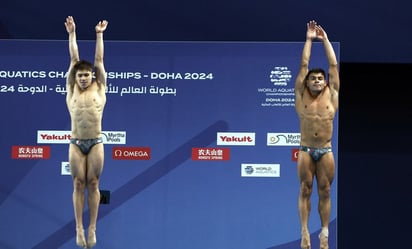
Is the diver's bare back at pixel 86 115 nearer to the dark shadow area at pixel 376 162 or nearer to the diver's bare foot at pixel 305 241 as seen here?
the diver's bare foot at pixel 305 241

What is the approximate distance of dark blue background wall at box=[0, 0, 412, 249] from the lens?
1003 cm

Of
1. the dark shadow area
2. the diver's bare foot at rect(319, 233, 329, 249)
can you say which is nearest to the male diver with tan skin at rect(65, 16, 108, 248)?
the diver's bare foot at rect(319, 233, 329, 249)

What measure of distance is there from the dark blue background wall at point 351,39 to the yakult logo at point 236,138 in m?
1.40

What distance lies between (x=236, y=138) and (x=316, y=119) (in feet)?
9.38

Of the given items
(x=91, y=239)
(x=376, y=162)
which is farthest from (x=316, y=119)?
(x=376, y=162)

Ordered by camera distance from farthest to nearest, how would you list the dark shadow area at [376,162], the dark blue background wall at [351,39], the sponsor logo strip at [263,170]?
1. the dark shadow area at [376,162]
2. the dark blue background wall at [351,39]
3. the sponsor logo strip at [263,170]

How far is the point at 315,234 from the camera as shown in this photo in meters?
9.62

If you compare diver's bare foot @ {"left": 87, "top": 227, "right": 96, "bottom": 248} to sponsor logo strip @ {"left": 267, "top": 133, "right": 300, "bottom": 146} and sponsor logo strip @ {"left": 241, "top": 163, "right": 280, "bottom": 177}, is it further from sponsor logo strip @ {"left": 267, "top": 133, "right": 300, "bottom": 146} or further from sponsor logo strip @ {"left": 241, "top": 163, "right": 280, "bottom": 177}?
sponsor logo strip @ {"left": 267, "top": 133, "right": 300, "bottom": 146}

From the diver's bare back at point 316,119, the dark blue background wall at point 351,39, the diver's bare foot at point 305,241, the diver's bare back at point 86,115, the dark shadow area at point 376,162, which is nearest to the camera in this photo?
the diver's bare back at point 86,115

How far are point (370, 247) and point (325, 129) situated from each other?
411 cm

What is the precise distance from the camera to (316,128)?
6914 millimetres

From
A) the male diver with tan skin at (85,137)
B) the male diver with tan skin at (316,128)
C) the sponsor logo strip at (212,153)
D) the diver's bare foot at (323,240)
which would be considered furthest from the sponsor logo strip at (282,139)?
the male diver with tan skin at (85,137)

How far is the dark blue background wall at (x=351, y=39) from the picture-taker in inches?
395

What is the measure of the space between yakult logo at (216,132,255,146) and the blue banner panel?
0.01 m
